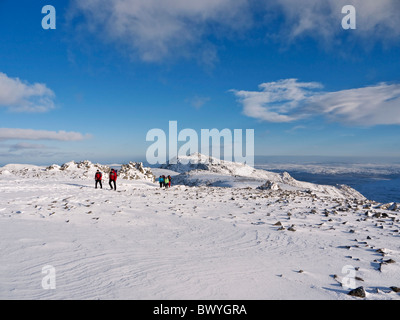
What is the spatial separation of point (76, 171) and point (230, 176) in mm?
31600

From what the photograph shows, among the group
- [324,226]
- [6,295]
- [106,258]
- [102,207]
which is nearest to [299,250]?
[324,226]

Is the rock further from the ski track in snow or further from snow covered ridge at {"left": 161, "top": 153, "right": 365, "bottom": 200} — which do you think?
snow covered ridge at {"left": 161, "top": 153, "right": 365, "bottom": 200}

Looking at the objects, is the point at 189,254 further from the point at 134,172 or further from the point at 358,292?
the point at 134,172

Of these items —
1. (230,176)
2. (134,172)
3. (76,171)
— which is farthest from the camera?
(230,176)

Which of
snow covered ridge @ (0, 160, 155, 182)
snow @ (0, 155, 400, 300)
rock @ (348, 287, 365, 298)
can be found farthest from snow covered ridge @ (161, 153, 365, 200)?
rock @ (348, 287, 365, 298)

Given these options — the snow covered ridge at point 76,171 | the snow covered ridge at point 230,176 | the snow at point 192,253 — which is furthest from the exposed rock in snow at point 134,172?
the snow at point 192,253

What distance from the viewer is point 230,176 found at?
171 ft

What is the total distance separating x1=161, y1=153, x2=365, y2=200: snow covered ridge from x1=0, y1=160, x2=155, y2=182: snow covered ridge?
13.4 meters

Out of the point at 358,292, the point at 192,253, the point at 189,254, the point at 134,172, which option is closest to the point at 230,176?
the point at 134,172

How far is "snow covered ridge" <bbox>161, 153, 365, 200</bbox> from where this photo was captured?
42.7 metres

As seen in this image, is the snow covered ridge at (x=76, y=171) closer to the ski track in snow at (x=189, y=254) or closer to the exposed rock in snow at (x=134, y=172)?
the exposed rock in snow at (x=134, y=172)

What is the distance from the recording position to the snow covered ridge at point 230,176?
140 feet

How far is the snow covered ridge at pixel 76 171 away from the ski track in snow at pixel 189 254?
25.6 m
